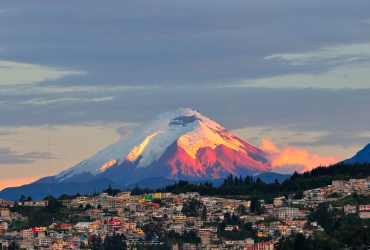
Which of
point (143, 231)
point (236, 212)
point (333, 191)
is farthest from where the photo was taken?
point (333, 191)

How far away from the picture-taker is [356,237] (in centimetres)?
13162

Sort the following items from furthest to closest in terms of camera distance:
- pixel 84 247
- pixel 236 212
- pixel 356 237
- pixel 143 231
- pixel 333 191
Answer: pixel 333 191
pixel 236 212
pixel 143 231
pixel 84 247
pixel 356 237

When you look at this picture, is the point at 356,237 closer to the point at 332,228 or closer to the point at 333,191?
the point at 332,228

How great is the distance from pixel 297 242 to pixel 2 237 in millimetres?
63894

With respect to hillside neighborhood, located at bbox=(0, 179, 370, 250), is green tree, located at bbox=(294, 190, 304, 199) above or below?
above

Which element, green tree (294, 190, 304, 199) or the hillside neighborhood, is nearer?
the hillside neighborhood

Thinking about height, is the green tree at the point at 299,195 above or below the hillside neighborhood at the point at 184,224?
above

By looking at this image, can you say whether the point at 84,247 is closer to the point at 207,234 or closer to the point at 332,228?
the point at 207,234

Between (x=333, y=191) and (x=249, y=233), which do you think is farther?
(x=333, y=191)

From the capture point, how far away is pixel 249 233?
6560 inches

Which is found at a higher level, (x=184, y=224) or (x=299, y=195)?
(x=299, y=195)

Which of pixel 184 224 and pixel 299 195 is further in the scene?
pixel 299 195

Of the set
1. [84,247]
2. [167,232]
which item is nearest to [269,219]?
[167,232]

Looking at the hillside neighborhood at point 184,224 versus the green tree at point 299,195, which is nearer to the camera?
the hillside neighborhood at point 184,224
